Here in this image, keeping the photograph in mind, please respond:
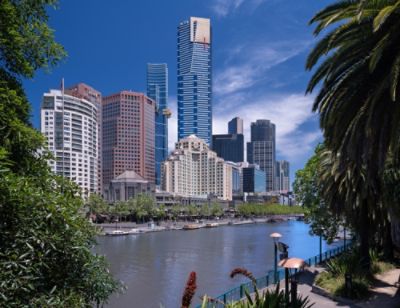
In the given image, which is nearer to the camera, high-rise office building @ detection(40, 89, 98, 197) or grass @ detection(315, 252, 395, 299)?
grass @ detection(315, 252, 395, 299)

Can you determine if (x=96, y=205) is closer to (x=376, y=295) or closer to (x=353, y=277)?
(x=353, y=277)

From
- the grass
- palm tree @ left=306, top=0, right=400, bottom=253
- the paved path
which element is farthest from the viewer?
the grass

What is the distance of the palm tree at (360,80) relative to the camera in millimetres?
11562

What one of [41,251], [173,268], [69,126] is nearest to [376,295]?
[41,251]

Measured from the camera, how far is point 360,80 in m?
13.1

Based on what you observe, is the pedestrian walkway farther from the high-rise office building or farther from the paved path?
the high-rise office building

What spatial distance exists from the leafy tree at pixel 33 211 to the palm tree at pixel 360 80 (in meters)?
8.09

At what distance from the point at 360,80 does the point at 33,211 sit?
10.9m

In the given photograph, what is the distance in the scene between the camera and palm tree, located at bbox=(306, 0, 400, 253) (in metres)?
11.6

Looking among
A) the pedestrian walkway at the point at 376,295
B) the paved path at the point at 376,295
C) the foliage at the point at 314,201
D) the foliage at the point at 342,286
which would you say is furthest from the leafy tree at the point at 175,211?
the foliage at the point at 342,286

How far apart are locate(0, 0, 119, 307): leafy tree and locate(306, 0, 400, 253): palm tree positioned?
809 centimetres

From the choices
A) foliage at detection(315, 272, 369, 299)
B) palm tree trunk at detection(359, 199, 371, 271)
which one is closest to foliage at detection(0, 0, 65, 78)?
foliage at detection(315, 272, 369, 299)

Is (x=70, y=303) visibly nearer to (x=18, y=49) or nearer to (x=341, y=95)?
(x=18, y=49)

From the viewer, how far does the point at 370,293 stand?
22.0 m
